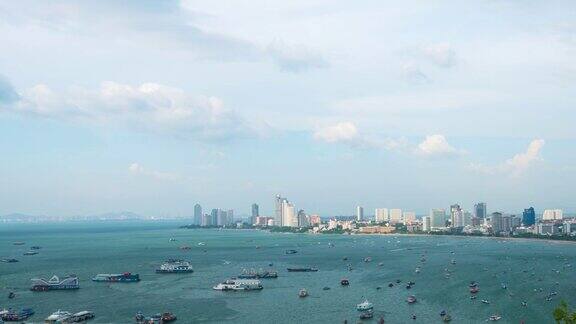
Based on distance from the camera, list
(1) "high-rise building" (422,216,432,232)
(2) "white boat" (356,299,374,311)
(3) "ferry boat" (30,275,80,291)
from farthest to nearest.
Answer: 1. (1) "high-rise building" (422,216,432,232)
2. (3) "ferry boat" (30,275,80,291)
3. (2) "white boat" (356,299,374,311)

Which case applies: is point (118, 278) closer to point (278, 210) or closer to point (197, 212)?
point (278, 210)

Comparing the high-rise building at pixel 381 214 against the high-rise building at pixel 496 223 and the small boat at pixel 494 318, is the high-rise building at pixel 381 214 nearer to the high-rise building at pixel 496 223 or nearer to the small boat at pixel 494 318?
the high-rise building at pixel 496 223

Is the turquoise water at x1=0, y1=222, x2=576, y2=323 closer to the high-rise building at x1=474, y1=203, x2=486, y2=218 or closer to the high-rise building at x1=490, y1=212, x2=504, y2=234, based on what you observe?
the high-rise building at x1=490, y1=212, x2=504, y2=234

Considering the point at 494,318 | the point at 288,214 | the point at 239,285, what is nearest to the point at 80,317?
the point at 239,285

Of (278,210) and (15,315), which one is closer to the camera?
(15,315)

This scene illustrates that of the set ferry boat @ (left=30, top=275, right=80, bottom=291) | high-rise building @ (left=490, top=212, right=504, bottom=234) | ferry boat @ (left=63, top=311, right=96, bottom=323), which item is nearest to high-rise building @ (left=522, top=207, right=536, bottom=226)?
high-rise building @ (left=490, top=212, right=504, bottom=234)
